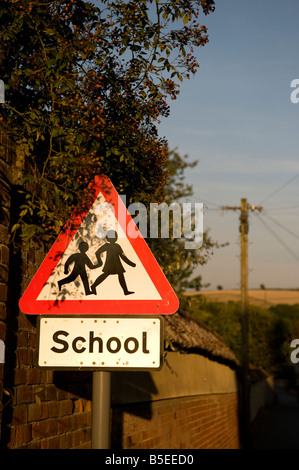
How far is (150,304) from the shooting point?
347 cm

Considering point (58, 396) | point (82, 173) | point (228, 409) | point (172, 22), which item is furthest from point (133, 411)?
point (228, 409)

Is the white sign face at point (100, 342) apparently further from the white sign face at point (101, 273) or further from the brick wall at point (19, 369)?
the brick wall at point (19, 369)

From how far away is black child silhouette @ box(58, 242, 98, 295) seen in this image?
3.57 m

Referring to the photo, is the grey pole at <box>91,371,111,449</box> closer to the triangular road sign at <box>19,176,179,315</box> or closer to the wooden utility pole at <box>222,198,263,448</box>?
the triangular road sign at <box>19,176,179,315</box>

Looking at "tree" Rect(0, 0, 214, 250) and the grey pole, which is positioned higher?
"tree" Rect(0, 0, 214, 250)

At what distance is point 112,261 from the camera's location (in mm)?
3562

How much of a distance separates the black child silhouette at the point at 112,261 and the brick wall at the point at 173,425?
3.04 m

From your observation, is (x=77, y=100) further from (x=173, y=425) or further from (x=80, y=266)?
(x=173, y=425)

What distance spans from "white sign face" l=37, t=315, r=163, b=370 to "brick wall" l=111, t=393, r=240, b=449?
9.77 ft

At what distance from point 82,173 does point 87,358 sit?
3.90 feet

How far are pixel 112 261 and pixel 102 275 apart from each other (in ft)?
0.30

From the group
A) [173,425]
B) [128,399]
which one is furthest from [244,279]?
[128,399]

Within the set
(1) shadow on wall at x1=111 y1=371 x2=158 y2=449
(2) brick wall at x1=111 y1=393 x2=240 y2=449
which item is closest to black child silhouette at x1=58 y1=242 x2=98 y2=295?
(1) shadow on wall at x1=111 y1=371 x2=158 y2=449

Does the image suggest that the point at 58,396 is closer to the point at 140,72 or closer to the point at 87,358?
the point at 87,358
